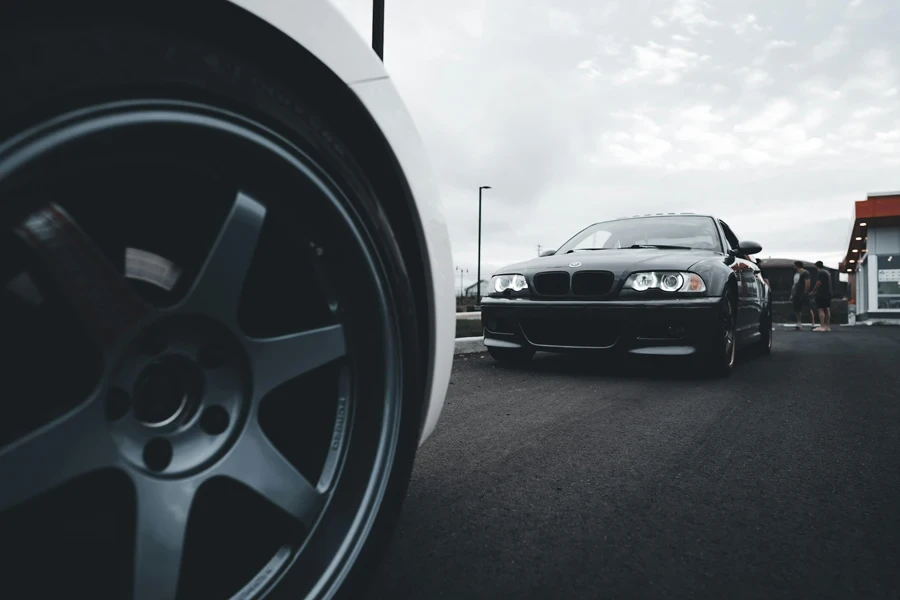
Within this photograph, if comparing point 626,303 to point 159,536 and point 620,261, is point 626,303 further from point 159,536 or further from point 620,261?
point 159,536

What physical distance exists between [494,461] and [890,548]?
A: 1.34 m

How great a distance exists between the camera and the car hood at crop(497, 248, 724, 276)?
4.95 m

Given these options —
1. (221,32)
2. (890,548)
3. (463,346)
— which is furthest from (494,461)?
(463,346)

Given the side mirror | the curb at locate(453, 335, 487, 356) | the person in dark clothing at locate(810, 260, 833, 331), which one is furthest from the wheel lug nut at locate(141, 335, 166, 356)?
the person in dark clothing at locate(810, 260, 833, 331)

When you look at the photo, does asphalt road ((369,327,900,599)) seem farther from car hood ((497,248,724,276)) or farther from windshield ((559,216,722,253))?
windshield ((559,216,722,253))

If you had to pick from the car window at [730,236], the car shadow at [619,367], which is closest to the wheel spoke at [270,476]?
the car shadow at [619,367]

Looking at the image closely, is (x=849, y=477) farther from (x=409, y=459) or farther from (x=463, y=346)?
(x=463, y=346)

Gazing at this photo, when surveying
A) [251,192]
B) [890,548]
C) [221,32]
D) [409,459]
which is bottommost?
[890,548]

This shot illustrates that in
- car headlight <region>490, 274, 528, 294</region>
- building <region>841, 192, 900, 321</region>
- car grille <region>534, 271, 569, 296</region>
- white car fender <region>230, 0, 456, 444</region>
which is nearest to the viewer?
white car fender <region>230, 0, 456, 444</region>

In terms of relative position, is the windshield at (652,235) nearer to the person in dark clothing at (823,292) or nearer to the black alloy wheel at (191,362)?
the black alloy wheel at (191,362)

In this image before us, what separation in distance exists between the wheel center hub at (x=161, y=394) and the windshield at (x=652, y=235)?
5.50 m

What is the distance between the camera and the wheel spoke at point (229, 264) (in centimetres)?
107

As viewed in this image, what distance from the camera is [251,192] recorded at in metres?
1.16

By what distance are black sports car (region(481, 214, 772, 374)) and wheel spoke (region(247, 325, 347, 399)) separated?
3.86 metres
